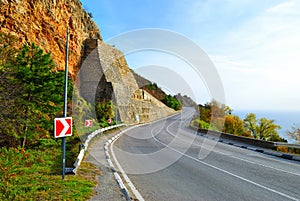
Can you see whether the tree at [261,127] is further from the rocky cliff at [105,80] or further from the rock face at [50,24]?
the rock face at [50,24]

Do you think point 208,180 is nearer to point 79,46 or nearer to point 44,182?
point 44,182

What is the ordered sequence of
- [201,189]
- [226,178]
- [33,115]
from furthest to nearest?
1. [33,115]
2. [226,178]
3. [201,189]

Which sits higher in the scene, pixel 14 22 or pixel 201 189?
pixel 14 22

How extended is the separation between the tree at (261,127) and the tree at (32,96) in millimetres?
45711

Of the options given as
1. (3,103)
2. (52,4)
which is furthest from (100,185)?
(52,4)

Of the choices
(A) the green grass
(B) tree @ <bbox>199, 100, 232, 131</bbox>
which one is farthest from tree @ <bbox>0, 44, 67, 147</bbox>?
(B) tree @ <bbox>199, 100, 232, 131</bbox>

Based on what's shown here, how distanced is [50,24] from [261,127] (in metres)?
46.6

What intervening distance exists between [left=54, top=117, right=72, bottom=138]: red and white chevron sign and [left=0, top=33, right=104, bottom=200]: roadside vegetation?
1.41 metres

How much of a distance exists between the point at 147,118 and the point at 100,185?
47880mm

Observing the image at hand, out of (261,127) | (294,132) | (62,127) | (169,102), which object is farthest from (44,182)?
(169,102)

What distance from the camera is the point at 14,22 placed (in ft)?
63.4

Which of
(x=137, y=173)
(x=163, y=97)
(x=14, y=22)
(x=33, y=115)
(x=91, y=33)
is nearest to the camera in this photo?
(x=137, y=173)

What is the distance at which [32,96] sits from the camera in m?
13.5

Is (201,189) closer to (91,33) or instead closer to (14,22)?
(14,22)
